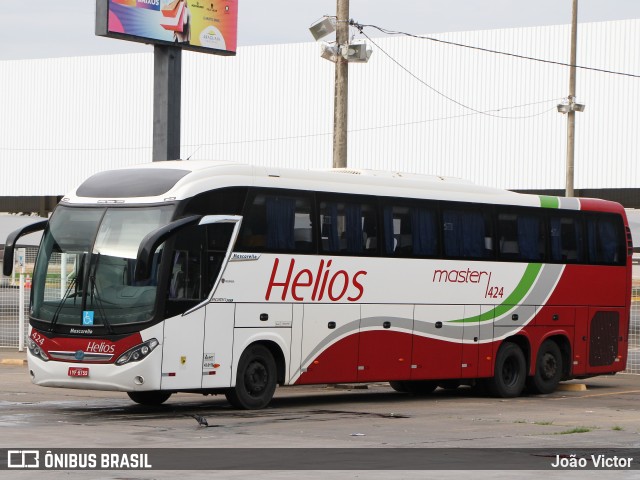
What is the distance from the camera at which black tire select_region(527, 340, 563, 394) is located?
23.9m

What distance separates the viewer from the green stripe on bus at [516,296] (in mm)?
22734

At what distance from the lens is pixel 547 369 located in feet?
78.7

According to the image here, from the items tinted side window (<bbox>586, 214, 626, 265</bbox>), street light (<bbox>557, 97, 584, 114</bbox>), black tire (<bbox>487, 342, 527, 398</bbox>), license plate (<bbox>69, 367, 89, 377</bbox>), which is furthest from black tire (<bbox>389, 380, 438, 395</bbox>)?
street light (<bbox>557, 97, 584, 114</bbox>)

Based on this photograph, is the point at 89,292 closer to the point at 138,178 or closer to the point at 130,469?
the point at 138,178

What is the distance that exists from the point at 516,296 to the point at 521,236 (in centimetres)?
105

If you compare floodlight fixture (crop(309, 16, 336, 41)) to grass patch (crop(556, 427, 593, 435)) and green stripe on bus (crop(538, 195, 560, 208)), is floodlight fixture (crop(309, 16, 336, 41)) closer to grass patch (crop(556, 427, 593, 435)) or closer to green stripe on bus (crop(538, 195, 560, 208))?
green stripe on bus (crop(538, 195, 560, 208))

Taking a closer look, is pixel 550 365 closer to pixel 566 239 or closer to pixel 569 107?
pixel 566 239

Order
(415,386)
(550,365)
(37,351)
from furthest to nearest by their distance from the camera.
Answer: (550,365) → (415,386) → (37,351)

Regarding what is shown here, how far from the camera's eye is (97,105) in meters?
83.5

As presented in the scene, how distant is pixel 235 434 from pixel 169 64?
45.7 ft

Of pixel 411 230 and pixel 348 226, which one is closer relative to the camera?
pixel 348 226

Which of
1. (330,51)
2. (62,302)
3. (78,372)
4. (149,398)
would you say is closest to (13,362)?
(149,398)

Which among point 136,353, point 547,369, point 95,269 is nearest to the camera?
point 136,353
